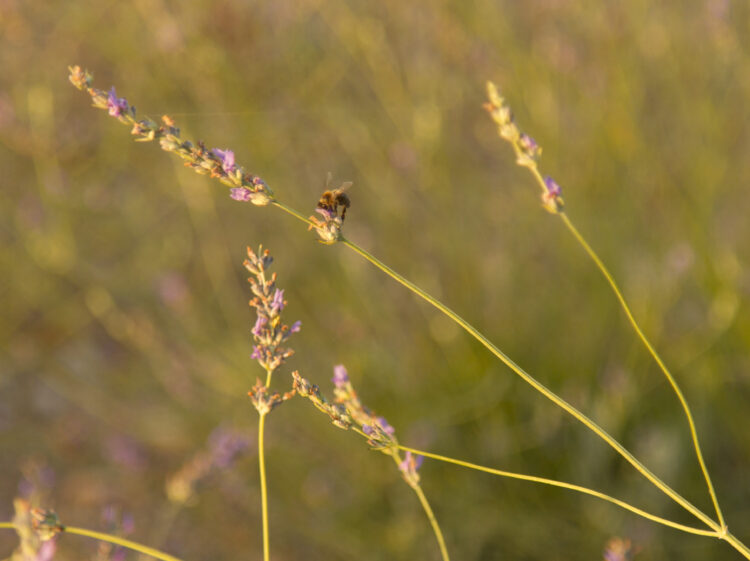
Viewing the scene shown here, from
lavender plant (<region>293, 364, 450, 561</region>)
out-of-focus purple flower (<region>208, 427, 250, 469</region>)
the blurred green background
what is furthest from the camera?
the blurred green background

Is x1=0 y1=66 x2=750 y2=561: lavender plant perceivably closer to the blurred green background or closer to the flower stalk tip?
the flower stalk tip

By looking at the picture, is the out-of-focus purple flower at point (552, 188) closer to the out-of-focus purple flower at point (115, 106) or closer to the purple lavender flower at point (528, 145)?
the purple lavender flower at point (528, 145)

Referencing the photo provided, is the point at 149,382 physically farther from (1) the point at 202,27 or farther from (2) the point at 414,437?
(1) the point at 202,27

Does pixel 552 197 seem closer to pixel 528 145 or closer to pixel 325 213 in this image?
pixel 528 145

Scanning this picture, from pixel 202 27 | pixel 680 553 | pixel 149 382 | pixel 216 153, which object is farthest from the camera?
pixel 149 382

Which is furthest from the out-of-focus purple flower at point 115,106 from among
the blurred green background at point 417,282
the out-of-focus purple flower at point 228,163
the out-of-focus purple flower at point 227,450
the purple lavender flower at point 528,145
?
the blurred green background at point 417,282

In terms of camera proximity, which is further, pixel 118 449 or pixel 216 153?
pixel 118 449

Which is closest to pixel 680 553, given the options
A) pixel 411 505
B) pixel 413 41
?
pixel 411 505

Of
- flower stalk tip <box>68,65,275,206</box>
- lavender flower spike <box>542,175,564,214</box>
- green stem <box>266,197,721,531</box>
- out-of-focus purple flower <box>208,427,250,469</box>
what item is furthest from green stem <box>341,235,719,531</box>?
out-of-focus purple flower <box>208,427,250,469</box>
